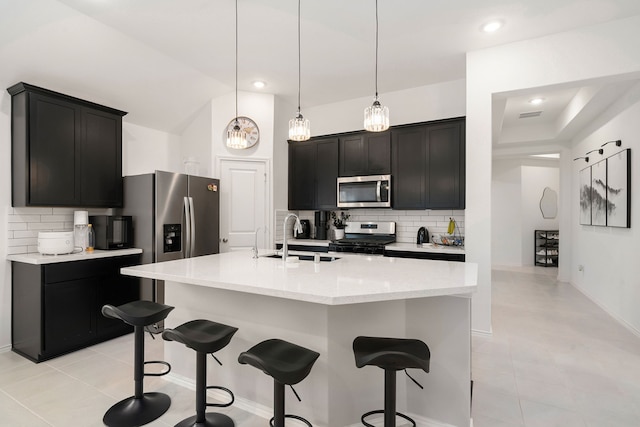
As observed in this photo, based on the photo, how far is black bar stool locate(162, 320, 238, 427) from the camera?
6.15ft

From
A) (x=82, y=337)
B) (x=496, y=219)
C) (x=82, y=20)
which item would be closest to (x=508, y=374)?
(x=82, y=337)

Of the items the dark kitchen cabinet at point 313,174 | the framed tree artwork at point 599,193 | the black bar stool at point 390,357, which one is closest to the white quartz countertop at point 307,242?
the dark kitchen cabinet at point 313,174

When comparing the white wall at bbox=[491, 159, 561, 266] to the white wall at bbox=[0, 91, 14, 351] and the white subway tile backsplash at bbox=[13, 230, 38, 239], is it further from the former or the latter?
the white wall at bbox=[0, 91, 14, 351]

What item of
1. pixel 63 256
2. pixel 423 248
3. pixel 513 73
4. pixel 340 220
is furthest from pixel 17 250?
pixel 513 73

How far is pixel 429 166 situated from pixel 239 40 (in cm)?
263

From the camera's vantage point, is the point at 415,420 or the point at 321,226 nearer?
the point at 415,420

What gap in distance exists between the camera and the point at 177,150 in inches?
190

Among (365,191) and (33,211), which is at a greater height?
(365,191)

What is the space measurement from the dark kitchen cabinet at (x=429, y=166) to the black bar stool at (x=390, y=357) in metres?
2.72

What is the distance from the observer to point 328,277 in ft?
6.53

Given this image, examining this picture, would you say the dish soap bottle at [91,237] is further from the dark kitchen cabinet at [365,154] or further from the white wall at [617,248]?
the white wall at [617,248]

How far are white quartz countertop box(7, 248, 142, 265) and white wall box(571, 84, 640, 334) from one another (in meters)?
5.52

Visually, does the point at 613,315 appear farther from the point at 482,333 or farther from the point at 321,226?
the point at 321,226

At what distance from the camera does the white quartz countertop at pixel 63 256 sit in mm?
2941
